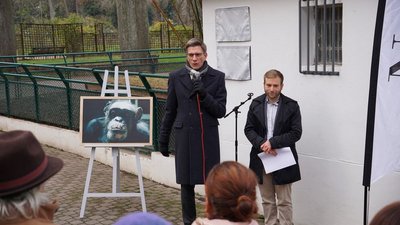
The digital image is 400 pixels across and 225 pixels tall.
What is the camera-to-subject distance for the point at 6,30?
922 inches

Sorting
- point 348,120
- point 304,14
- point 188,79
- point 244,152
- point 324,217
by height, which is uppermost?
point 304,14

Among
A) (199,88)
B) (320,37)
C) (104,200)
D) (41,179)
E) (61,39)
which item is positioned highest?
(61,39)

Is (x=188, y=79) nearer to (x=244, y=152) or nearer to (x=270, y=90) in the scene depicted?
(x=270, y=90)

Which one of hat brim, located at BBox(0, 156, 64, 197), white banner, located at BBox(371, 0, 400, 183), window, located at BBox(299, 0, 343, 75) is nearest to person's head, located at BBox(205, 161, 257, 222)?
hat brim, located at BBox(0, 156, 64, 197)

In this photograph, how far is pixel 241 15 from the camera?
666 centimetres

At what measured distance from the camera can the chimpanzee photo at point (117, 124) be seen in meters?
7.15

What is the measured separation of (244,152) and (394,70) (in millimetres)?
2681

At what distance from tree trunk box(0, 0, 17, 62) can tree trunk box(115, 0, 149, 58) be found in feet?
14.0

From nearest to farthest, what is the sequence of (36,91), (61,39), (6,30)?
1. (36,91)
2. (6,30)
3. (61,39)

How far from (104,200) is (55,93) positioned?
395cm

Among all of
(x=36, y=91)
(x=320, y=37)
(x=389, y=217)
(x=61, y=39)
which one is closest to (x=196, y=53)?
(x=320, y=37)

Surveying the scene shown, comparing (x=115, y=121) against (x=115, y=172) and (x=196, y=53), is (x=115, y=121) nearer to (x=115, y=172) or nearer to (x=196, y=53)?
(x=115, y=172)

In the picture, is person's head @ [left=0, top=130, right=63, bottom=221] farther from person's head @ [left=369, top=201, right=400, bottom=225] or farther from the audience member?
person's head @ [left=369, top=201, right=400, bottom=225]

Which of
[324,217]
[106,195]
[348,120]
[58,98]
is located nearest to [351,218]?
[324,217]
